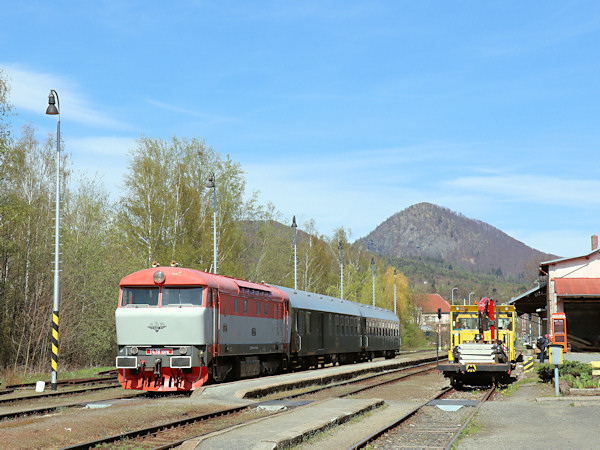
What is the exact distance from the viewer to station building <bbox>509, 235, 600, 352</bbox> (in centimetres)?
4100

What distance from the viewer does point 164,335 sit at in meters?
21.2

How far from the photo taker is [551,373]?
2480 cm

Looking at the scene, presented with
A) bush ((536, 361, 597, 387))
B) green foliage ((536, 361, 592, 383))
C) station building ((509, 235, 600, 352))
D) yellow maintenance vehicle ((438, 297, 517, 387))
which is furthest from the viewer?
station building ((509, 235, 600, 352))

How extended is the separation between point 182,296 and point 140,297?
125cm

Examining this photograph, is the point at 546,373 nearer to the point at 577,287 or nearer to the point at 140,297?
the point at 140,297

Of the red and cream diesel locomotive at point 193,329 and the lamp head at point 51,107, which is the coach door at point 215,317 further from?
the lamp head at point 51,107

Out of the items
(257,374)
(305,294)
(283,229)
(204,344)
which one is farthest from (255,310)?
(283,229)

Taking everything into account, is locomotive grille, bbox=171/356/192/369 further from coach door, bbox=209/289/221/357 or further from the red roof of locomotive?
the red roof of locomotive

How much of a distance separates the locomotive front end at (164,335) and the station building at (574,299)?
924 inches

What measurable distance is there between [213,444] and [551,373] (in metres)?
16.1

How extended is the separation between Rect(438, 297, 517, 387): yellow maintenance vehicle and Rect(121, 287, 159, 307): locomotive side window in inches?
356

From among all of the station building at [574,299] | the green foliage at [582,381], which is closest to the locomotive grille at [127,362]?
the green foliage at [582,381]

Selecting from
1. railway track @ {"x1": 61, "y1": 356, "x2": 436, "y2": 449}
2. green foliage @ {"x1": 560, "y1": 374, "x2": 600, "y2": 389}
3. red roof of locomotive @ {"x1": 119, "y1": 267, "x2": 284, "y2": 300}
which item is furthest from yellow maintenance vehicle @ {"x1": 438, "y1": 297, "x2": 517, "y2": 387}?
railway track @ {"x1": 61, "y1": 356, "x2": 436, "y2": 449}

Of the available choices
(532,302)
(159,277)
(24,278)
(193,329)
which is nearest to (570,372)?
(193,329)
